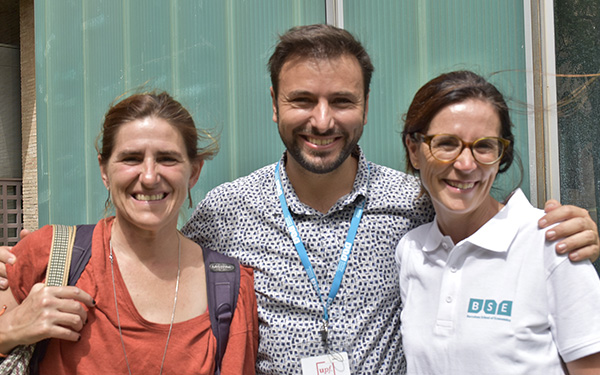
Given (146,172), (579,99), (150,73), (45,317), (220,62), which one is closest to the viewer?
(45,317)

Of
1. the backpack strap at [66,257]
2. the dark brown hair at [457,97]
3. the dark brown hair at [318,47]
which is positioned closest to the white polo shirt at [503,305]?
the dark brown hair at [457,97]

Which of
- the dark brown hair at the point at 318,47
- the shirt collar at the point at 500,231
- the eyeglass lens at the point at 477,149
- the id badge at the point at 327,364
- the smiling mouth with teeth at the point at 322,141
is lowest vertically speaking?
the id badge at the point at 327,364

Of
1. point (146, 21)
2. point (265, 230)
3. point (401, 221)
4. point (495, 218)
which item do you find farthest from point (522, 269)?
point (146, 21)

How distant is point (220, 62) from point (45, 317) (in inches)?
138

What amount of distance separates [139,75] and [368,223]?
14.4 feet

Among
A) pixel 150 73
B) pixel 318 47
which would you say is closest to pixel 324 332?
pixel 318 47

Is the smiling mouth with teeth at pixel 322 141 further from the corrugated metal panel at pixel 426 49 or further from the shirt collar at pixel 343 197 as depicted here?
the corrugated metal panel at pixel 426 49

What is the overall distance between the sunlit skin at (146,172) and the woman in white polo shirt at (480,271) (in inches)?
38.6

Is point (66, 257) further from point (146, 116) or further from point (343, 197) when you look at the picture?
point (343, 197)

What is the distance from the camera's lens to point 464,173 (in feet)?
6.61

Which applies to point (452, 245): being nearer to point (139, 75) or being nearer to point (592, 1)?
point (592, 1)

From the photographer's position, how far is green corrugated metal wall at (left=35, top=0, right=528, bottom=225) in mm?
3371

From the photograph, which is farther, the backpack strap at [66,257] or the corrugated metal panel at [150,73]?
the corrugated metal panel at [150,73]

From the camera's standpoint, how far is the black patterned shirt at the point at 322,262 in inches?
92.1
